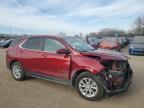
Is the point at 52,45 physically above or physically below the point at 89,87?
above

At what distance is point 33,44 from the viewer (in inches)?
283

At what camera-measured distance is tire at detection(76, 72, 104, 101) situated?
547 centimetres

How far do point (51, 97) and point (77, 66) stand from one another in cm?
109

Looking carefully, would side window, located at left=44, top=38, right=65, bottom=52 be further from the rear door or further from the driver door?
the rear door

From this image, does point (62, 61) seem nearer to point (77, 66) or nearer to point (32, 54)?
point (77, 66)

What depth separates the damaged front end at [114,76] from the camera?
541 centimetres

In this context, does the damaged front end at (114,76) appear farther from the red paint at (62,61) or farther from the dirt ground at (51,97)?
the dirt ground at (51,97)

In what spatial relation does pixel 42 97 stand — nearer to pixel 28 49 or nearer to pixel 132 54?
pixel 28 49

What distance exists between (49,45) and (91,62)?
5.53ft

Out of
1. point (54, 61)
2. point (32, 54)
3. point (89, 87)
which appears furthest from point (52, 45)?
point (89, 87)

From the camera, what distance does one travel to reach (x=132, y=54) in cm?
1920

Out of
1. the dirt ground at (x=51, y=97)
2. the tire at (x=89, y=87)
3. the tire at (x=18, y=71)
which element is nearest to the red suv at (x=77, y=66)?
the tire at (x=89, y=87)

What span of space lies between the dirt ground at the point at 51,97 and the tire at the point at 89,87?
0.46 ft

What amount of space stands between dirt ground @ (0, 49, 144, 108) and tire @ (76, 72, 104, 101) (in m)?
0.14
